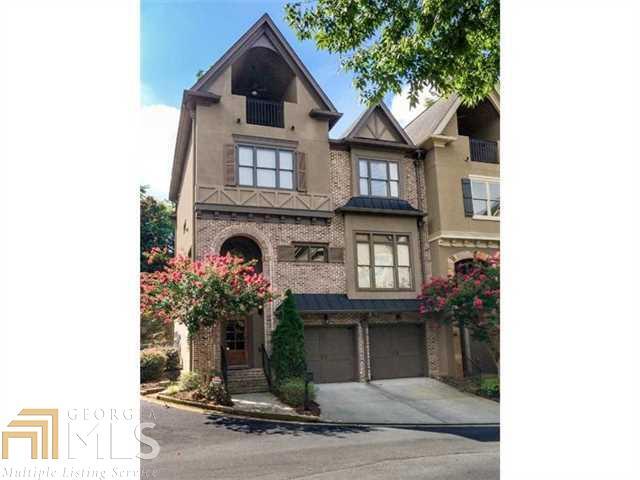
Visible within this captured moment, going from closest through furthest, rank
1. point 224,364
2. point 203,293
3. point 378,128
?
point 224,364 → point 203,293 → point 378,128

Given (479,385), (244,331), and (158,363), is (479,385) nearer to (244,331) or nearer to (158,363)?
(244,331)

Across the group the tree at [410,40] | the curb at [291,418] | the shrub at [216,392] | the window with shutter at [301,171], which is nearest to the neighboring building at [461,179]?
the tree at [410,40]

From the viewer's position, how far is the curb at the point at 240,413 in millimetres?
4336

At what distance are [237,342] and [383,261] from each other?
214 centimetres

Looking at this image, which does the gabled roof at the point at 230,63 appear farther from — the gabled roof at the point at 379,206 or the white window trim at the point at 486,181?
the white window trim at the point at 486,181

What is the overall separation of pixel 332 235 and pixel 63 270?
11.4 ft

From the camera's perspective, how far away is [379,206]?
21.5ft

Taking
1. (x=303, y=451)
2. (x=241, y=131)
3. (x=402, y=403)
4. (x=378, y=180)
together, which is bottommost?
(x=303, y=451)

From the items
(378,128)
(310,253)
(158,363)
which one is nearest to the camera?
(158,363)

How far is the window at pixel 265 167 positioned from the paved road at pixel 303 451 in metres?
3.48

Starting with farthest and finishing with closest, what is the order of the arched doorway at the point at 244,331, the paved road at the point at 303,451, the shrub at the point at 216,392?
the arched doorway at the point at 244,331 → the shrub at the point at 216,392 → the paved road at the point at 303,451

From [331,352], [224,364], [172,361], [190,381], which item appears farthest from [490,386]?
[172,361]
